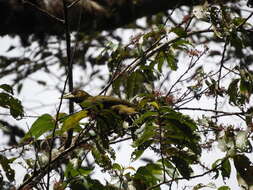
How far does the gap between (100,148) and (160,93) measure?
37cm

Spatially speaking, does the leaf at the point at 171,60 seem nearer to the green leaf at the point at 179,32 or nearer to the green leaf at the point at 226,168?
the green leaf at the point at 179,32

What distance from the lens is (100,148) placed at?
1315 millimetres

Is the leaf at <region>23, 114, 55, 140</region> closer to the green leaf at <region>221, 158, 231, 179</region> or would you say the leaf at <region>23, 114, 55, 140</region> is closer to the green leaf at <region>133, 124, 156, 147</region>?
the green leaf at <region>133, 124, 156, 147</region>

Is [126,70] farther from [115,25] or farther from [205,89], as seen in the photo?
[115,25]

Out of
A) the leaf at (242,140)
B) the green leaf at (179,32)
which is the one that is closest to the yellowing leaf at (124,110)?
the leaf at (242,140)

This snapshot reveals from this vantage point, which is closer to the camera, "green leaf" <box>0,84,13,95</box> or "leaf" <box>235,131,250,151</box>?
"leaf" <box>235,131,250,151</box>

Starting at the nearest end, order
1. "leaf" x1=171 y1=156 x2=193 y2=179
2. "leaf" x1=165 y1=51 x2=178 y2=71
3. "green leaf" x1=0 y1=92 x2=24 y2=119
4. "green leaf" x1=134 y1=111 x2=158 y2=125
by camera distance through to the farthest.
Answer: "green leaf" x1=134 y1=111 x2=158 y2=125 → "leaf" x1=171 y1=156 x2=193 y2=179 → "green leaf" x1=0 y1=92 x2=24 y2=119 → "leaf" x1=165 y1=51 x2=178 y2=71

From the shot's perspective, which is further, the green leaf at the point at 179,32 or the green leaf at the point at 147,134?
the green leaf at the point at 179,32

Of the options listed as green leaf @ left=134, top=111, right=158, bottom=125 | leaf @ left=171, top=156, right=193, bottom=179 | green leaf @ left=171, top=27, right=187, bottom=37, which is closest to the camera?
green leaf @ left=134, top=111, right=158, bottom=125

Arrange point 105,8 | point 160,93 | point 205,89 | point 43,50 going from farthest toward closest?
point 43,50 < point 105,8 < point 205,89 < point 160,93

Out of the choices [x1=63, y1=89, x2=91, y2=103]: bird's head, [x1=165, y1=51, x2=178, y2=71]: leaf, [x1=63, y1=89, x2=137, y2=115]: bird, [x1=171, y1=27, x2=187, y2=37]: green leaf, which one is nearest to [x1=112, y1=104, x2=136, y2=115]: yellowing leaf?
[x1=63, y1=89, x2=137, y2=115]: bird

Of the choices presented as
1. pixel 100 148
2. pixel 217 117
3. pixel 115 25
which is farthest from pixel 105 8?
pixel 100 148

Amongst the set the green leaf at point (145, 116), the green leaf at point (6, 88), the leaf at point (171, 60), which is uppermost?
the leaf at point (171, 60)

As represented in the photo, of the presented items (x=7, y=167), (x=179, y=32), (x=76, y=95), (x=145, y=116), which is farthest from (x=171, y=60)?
(x=7, y=167)
